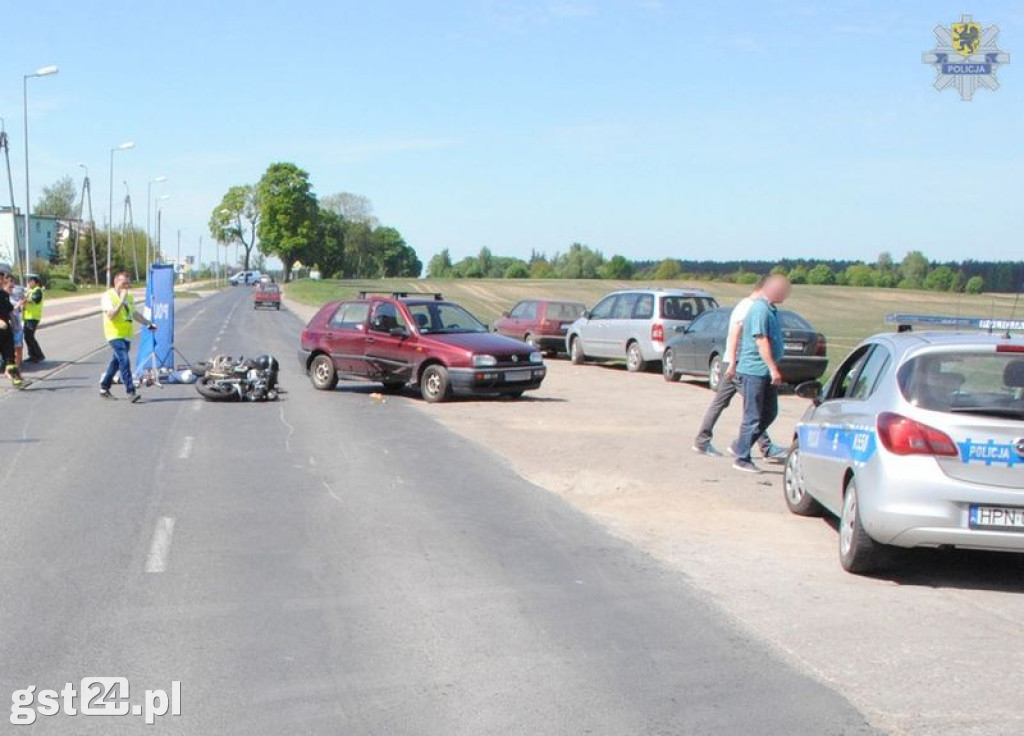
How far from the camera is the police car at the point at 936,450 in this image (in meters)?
6.98

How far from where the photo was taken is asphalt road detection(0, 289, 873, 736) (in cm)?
504

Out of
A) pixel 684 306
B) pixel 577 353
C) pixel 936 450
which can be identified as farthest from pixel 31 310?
pixel 936 450

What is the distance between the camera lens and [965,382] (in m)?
7.36

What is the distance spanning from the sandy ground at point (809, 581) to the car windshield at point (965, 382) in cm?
111

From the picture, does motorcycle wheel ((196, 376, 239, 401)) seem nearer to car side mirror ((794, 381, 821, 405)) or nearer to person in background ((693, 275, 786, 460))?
person in background ((693, 275, 786, 460))

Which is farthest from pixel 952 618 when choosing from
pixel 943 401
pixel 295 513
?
pixel 295 513

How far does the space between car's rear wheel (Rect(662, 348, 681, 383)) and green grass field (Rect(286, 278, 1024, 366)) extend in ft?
38.0

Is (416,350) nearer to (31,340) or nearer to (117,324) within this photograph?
(117,324)

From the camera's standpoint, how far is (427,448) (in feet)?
43.4

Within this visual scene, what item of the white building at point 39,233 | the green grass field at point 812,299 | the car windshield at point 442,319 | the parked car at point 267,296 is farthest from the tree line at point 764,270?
the white building at point 39,233

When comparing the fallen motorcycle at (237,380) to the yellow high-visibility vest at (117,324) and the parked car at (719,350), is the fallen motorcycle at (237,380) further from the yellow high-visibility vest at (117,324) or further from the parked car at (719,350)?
the parked car at (719,350)

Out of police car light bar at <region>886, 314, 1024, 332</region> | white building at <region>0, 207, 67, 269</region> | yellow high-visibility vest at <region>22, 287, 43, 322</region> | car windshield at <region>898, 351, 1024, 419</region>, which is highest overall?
white building at <region>0, 207, 67, 269</region>

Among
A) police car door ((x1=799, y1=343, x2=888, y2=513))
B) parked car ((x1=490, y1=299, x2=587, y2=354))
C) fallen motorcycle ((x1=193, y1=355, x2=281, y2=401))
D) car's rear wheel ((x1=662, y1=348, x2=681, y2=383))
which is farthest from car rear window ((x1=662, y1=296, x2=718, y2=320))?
police car door ((x1=799, y1=343, x2=888, y2=513))

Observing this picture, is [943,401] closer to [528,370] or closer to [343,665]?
[343,665]
